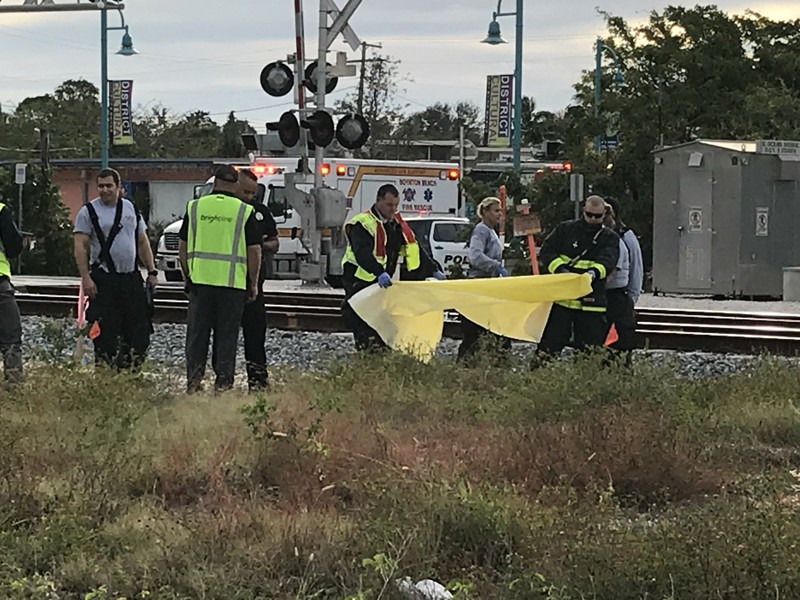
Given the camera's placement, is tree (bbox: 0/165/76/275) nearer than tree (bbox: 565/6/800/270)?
No

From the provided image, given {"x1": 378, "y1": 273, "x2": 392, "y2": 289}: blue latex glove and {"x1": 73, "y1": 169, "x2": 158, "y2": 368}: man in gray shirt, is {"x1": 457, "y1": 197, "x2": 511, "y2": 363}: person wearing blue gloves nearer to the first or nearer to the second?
{"x1": 378, "y1": 273, "x2": 392, "y2": 289}: blue latex glove

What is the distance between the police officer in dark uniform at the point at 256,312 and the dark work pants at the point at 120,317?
0.82 m

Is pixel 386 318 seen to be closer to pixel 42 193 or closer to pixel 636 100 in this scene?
pixel 636 100

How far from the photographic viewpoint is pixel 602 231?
37.3ft

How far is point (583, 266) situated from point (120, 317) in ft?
12.1

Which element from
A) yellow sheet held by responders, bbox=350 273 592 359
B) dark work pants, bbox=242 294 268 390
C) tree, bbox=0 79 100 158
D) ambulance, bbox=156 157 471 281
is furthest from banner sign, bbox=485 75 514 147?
tree, bbox=0 79 100 158

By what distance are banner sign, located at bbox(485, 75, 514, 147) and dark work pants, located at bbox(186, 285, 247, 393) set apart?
1375 inches

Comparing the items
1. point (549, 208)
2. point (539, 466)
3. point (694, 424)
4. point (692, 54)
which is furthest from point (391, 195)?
point (692, 54)

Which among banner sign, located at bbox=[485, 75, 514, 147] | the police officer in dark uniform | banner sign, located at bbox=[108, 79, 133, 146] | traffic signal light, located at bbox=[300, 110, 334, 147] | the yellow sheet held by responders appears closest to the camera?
the police officer in dark uniform

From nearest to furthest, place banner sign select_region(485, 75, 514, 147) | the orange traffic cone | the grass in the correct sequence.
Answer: the grass
the orange traffic cone
banner sign select_region(485, 75, 514, 147)

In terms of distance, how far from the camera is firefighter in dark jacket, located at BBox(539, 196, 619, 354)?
11305 millimetres

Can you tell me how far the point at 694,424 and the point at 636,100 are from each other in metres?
28.4

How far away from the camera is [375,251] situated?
11930 millimetres

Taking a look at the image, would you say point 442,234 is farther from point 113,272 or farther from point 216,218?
point 216,218
